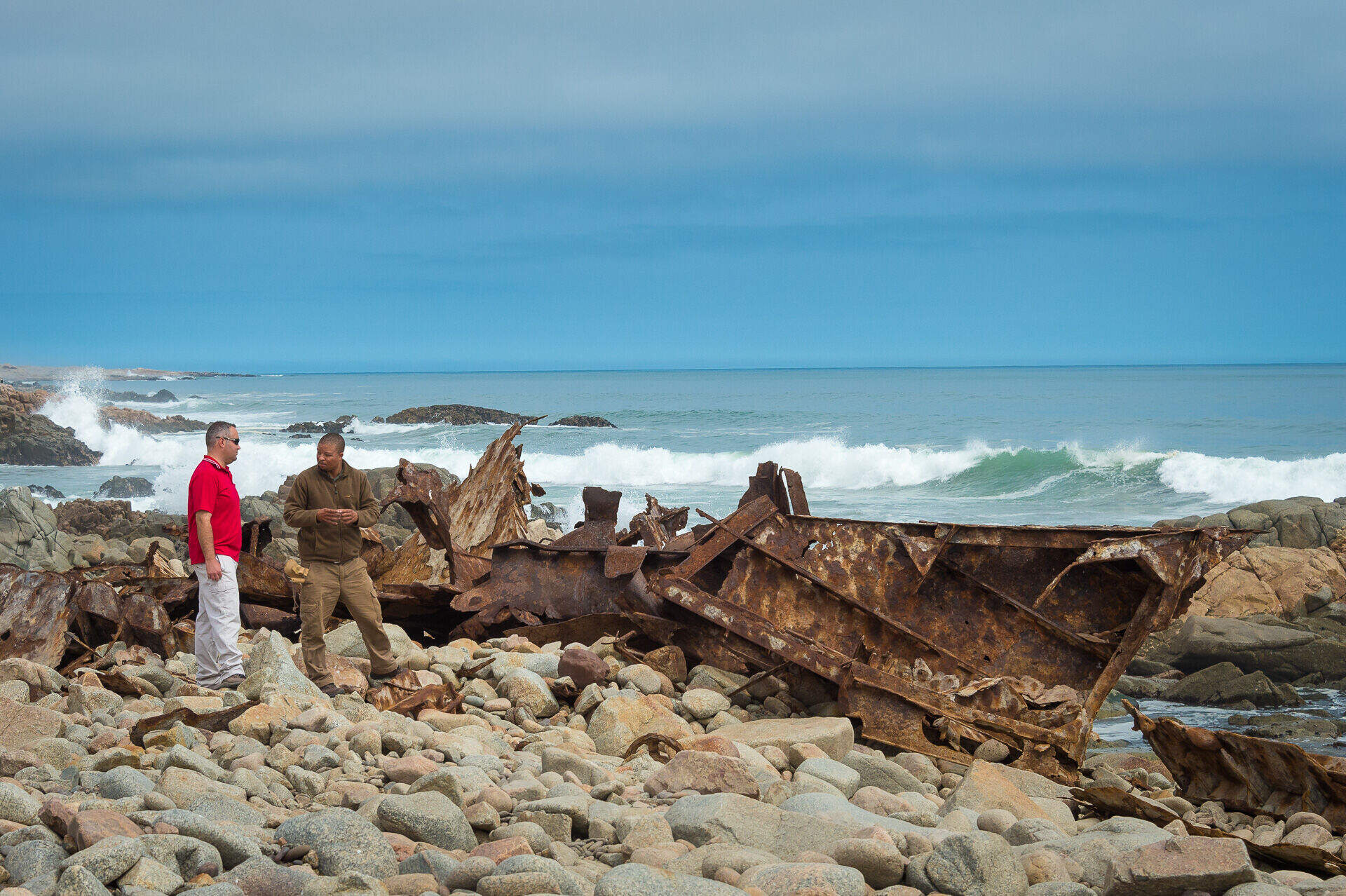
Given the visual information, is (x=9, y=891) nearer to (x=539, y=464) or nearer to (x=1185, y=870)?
(x=1185, y=870)

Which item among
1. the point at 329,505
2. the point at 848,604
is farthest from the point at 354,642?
the point at 848,604

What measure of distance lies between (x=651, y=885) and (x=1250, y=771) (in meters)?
3.83

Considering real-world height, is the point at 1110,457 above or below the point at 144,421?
above

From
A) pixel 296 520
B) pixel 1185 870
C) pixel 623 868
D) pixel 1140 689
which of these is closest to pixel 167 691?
pixel 296 520

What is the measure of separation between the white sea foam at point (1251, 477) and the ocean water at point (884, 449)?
55 millimetres

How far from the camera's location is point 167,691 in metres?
6.45

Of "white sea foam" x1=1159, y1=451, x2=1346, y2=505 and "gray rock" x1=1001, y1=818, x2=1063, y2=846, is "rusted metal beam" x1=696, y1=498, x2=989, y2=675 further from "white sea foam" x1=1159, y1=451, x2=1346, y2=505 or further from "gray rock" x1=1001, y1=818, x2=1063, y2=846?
"white sea foam" x1=1159, y1=451, x2=1346, y2=505

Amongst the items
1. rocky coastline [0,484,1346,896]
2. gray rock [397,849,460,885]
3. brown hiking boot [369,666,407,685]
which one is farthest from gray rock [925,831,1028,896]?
brown hiking boot [369,666,407,685]

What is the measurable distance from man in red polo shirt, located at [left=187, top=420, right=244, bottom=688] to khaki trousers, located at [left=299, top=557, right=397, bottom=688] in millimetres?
406

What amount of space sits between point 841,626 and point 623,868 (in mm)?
3952

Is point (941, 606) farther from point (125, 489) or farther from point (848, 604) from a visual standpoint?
point (125, 489)

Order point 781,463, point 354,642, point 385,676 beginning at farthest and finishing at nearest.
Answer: point 781,463 < point 354,642 < point 385,676

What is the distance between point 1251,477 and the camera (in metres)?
28.5

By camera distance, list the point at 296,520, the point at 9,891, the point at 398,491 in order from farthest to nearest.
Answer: the point at 398,491 < the point at 296,520 < the point at 9,891
